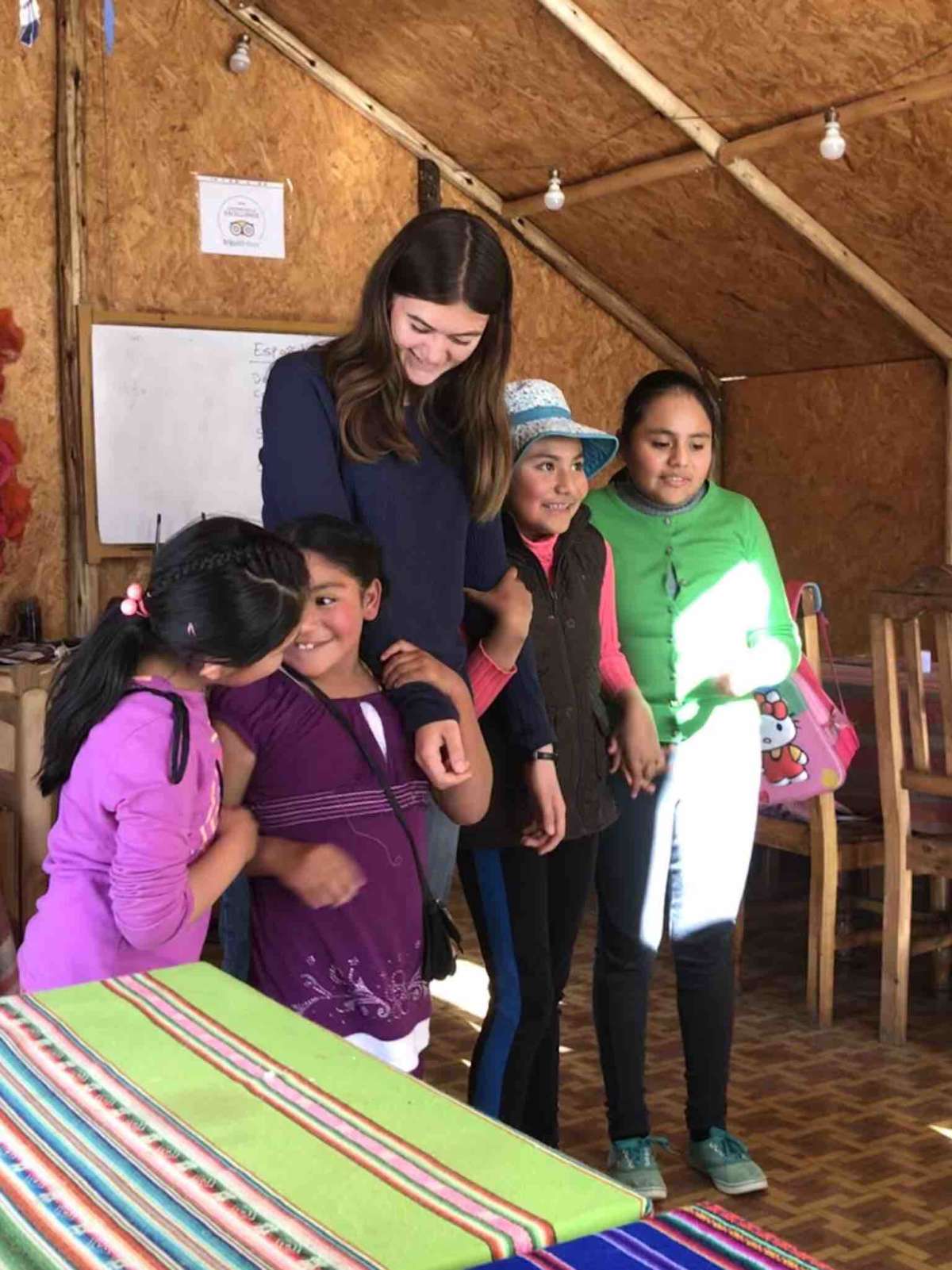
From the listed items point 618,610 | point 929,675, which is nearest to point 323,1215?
point 618,610

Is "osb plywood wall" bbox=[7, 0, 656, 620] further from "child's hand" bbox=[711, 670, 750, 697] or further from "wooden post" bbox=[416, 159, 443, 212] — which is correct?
"child's hand" bbox=[711, 670, 750, 697]

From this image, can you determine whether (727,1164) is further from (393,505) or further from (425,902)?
(393,505)

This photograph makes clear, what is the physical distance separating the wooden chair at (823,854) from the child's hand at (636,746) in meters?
1.17

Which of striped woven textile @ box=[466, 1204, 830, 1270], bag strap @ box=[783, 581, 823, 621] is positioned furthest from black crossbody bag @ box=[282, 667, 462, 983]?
bag strap @ box=[783, 581, 823, 621]

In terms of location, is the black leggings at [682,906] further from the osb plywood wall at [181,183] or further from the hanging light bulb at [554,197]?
the hanging light bulb at [554,197]

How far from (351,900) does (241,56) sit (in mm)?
3627

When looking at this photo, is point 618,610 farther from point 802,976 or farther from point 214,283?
point 214,283

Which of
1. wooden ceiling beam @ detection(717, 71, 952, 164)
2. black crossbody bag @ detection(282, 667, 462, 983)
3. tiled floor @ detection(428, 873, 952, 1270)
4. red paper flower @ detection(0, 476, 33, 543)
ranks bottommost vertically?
tiled floor @ detection(428, 873, 952, 1270)

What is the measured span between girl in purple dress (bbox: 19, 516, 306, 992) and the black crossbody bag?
164 millimetres

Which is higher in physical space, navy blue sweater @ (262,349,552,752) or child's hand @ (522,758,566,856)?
navy blue sweater @ (262,349,552,752)

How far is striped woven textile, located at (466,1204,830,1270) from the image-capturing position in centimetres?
79

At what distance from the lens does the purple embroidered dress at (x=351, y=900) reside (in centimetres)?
180

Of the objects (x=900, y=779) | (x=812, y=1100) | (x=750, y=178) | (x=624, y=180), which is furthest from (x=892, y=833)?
(x=624, y=180)

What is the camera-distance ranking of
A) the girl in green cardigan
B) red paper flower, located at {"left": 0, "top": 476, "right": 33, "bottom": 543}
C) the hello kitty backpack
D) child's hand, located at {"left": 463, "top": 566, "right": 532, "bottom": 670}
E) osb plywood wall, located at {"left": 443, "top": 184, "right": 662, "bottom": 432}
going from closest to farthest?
child's hand, located at {"left": 463, "top": 566, "right": 532, "bottom": 670}
the girl in green cardigan
red paper flower, located at {"left": 0, "top": 476, "right": 33, "bottom": 543}
the hello kitty backpack
osb plywood wall, located at {"left": 443, "top": 184, "right": 662, "bottom": 432}
